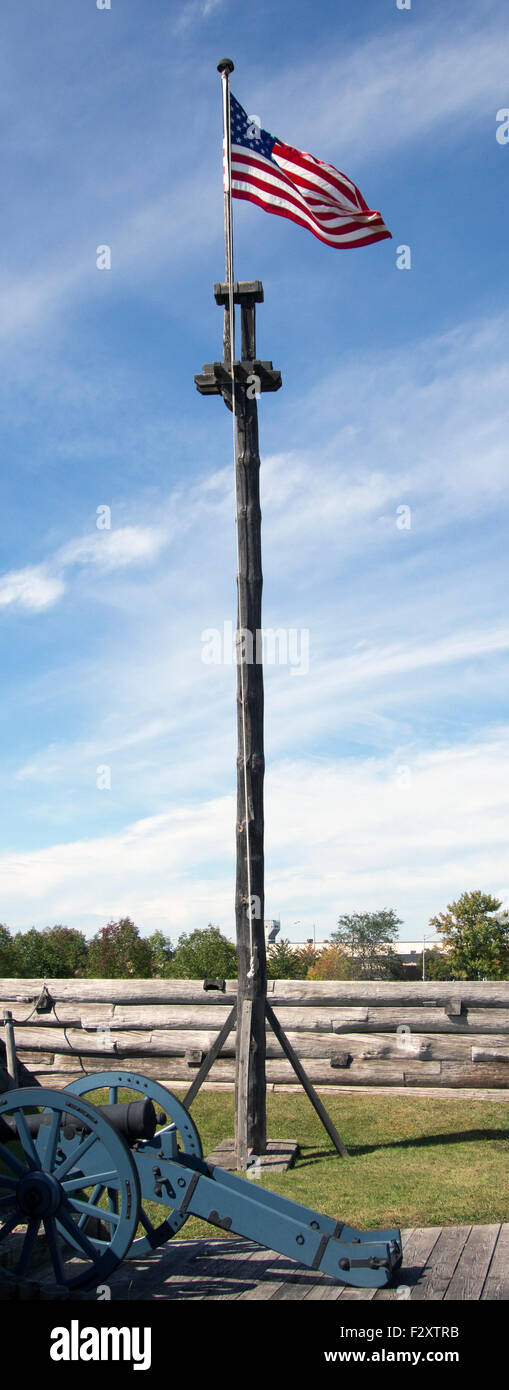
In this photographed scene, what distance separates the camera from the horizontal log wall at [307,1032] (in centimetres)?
1017

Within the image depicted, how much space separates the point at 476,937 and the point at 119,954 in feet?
64.8

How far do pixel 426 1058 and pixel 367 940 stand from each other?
219ft

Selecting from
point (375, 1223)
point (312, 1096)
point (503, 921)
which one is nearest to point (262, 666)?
point (312, 1096)

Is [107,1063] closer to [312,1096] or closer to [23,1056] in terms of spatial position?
[23,1056]

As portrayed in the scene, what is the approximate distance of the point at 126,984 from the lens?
39.0 feet

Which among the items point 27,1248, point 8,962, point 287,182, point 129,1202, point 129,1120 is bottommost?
point 8,962

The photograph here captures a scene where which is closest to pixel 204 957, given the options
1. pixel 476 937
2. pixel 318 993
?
pixel 476 937

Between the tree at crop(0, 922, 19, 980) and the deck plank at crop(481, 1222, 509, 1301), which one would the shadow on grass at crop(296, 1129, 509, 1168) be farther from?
the tree at crop(0, 922, 19, 980)

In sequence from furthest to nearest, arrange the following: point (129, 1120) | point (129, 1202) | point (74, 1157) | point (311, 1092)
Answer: point (311, 1092) → point (129, 1120) → point (74, 1157) → point (129, 1202)


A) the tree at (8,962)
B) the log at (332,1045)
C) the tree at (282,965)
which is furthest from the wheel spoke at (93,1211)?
the tree at (282,965)

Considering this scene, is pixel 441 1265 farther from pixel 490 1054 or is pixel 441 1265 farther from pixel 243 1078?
pixel 490 1054

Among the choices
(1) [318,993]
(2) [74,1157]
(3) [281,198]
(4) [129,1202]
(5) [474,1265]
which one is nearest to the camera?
(4) [129,1202]

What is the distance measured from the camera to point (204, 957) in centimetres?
4247

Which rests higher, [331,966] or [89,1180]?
[89,1180]
